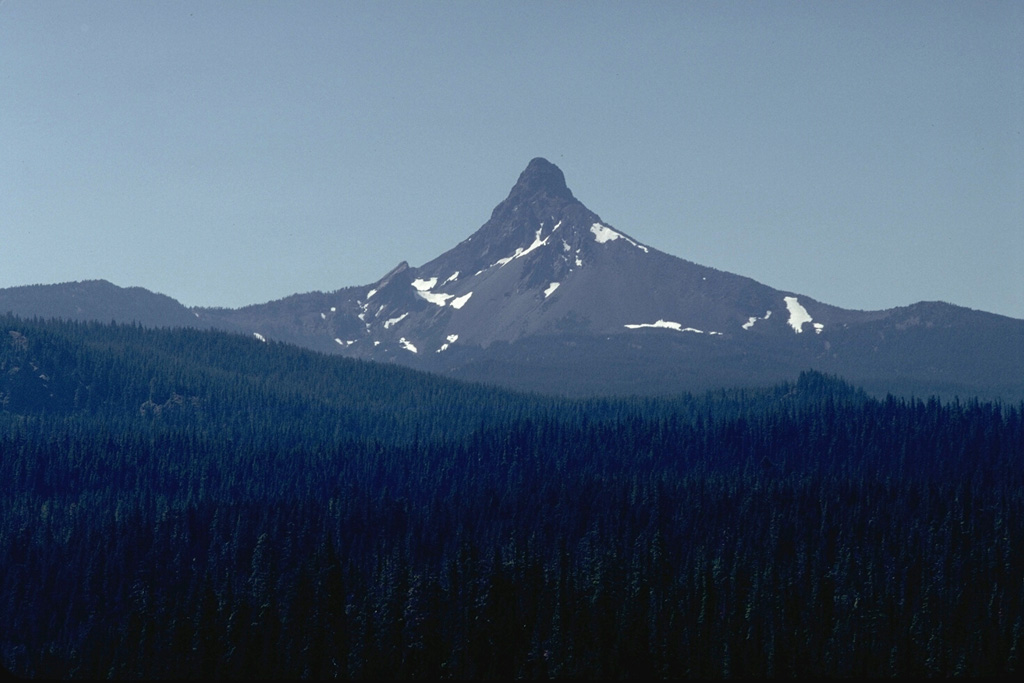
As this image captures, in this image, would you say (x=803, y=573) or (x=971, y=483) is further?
(x=971, y=483)

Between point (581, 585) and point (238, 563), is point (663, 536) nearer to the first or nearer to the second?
point (581, 585)

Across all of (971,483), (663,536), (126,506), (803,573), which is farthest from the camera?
(126,506)

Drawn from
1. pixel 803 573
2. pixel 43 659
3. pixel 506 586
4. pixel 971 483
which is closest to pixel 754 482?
pixel 971 483

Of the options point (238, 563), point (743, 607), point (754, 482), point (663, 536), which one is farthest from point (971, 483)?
point (238, 563)

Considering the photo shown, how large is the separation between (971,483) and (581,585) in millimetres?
61368

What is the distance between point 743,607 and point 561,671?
17221 mm

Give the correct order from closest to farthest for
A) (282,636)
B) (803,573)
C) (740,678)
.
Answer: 1. (740,678)
2. (282,636)
3. (803,573)

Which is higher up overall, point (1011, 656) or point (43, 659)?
point (1011, 656)

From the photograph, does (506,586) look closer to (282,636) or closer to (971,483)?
(282,636)

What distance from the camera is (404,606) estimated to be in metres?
127

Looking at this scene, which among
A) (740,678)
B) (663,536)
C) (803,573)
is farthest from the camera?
(663,536)

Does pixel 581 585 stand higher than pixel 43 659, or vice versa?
pixel 581 585

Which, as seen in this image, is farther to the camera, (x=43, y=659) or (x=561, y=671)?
(x=43, y=659)

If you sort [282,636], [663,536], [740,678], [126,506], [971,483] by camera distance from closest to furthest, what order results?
[740,678] < [282,636] < [663,536] < [971,483] < [126,506]
